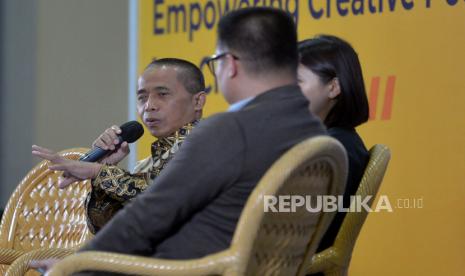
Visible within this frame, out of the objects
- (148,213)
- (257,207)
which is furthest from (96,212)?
(257,207)

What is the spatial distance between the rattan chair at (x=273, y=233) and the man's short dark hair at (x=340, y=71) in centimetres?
85

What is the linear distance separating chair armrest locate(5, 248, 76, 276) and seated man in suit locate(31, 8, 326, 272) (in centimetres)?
87

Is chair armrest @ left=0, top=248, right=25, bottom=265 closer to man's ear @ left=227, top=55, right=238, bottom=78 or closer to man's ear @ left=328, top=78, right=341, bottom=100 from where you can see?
man's ear @ left=328, top=78, right=341, bottom=100

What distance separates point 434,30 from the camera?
3486 millimetres

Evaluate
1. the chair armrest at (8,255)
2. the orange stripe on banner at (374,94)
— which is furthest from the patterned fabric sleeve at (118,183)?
the orange stripe on banner at (374,94)

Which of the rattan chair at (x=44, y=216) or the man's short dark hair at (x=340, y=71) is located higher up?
the man's short dark hair at (x=340, y=71)

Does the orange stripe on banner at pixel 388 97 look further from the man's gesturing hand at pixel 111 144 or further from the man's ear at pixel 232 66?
the man's ear at pixel 232 66

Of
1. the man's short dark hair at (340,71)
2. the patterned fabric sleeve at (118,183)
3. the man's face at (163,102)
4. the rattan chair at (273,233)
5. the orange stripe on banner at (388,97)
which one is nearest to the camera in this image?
the rattan chair at (273,233)

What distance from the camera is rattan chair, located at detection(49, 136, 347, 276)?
5.37 feet

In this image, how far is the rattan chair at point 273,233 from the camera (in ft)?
5.37

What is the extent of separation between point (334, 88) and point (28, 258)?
1.09 meters

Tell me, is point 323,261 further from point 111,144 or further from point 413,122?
point 413,122

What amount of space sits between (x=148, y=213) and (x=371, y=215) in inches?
81.5

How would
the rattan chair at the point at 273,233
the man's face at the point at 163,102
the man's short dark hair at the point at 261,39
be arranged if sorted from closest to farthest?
the rattan chair at the point at 273,233 → the man's short dark hair at the point at 261,39 → the man's face at the point at 163,102
